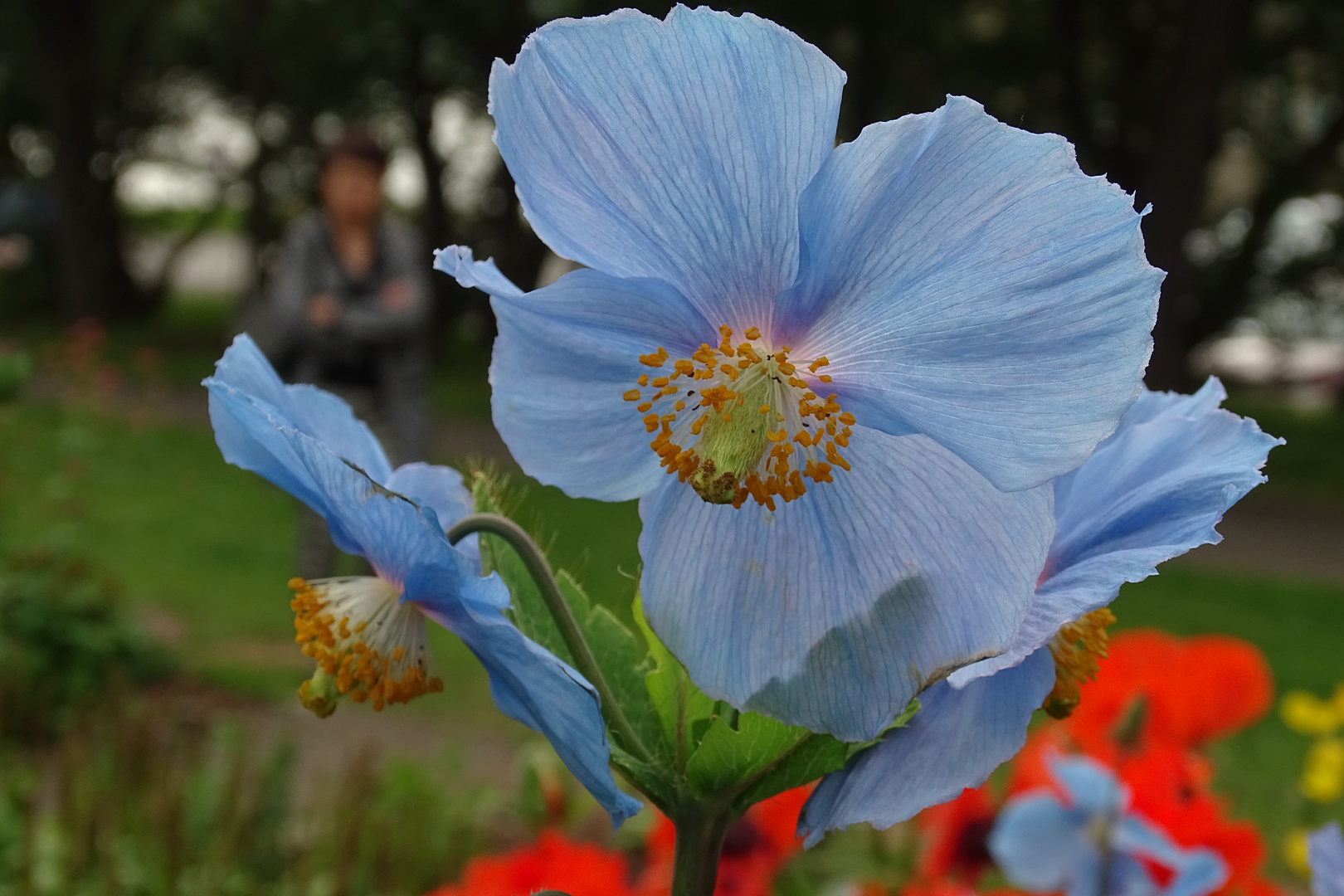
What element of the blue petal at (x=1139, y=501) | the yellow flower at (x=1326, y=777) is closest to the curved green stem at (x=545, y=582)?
the blue petal at (x=1139, y=501)

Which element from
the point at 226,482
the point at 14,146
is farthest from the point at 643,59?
the point at 14,146

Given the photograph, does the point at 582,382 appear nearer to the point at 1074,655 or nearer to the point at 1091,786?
the point at 1074,655

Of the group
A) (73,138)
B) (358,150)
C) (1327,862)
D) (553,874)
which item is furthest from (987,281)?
(73,138)

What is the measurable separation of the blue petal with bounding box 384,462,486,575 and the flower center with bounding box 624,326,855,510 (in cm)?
12

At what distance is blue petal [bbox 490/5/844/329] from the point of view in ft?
1.73

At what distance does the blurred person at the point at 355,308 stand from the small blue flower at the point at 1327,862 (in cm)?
363

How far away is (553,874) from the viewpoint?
146cm

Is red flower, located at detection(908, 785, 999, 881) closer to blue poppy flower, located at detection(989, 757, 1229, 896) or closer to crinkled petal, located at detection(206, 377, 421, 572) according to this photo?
blue poppy flower, located at detection(989, 757, 1229, 896)

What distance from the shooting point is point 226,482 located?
10.0 metres

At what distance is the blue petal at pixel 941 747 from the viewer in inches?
22.2

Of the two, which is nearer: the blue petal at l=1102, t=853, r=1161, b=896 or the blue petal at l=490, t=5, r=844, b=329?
the blue petal at l=490, t=5, r=844, b=329

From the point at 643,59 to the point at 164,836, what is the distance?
6.97 ft

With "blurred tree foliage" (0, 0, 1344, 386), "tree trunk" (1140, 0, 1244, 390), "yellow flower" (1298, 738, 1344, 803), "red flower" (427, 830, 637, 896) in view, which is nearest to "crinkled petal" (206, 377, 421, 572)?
"red flower" (427, 830, 637, 896)

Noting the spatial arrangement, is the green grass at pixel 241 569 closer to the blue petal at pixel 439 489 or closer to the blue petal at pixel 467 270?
the blue petal at pixel 439 489
